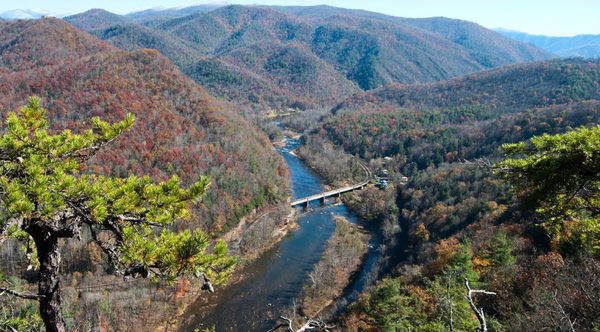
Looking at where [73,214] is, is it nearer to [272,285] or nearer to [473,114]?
[272,285]

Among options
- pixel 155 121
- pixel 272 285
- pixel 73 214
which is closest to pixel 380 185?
pixel 272 285

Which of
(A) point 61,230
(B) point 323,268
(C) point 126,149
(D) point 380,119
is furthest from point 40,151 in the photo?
(D) point 380,119

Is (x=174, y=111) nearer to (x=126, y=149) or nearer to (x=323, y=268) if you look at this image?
(x=126, y=149)

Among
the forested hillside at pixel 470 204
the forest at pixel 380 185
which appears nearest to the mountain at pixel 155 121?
the forest at pixel 380 185

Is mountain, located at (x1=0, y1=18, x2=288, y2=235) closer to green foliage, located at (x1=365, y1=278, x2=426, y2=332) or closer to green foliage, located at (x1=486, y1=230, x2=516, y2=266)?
green foliage, located at (x1=365, y1=278, x2=426, y2=332)

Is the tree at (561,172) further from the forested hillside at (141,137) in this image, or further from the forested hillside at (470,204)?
the forested hillside at (141,137)

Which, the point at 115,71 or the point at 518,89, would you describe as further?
the point at 518,89
